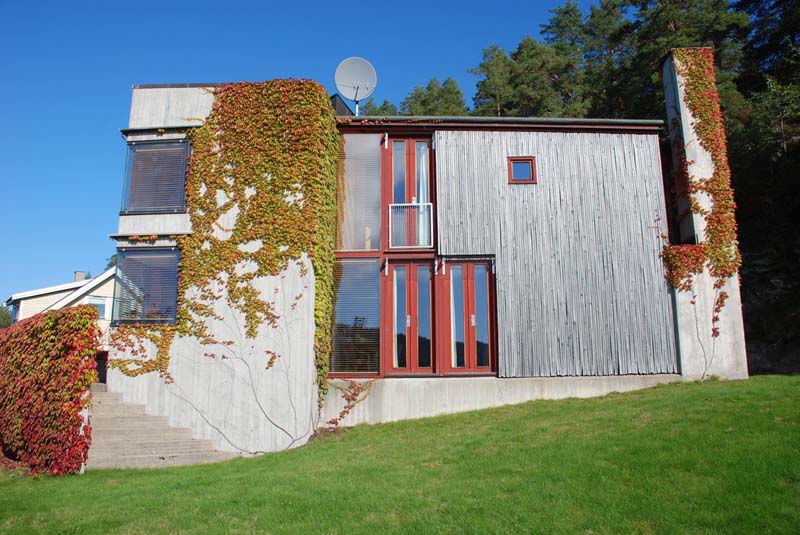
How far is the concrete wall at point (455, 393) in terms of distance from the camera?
503 inches

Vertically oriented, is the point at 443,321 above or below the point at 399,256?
below

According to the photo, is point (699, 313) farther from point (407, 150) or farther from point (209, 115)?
point (209, 115)

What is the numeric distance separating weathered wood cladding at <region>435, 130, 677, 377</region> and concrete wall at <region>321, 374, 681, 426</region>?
0.25m

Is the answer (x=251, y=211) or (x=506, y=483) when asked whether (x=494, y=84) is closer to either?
(x=251, y=211)

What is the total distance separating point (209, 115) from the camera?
43.7ft

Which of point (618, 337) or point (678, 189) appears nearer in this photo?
point (618, 337)

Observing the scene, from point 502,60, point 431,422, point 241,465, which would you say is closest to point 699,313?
point 431,422

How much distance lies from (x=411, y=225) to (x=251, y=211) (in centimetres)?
380

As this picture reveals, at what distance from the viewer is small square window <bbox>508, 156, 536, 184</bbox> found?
13961mm

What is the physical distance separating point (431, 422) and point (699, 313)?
6.76 m

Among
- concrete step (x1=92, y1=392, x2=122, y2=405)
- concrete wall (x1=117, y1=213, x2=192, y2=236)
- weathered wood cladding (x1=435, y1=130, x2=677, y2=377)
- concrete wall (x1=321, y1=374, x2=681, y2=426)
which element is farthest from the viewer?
weathered wood cladding (x1=435, y1=130, x2=677, y2=377)

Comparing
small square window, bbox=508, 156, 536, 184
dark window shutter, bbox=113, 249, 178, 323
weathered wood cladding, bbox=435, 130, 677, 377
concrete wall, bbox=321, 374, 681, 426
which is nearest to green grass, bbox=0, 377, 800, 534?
concrete wall, bbox=321, 374, 681, 426

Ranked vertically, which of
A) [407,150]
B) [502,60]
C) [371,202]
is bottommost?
[371,202]

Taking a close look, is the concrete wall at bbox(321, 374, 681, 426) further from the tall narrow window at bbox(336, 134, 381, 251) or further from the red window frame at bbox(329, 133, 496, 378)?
the tall narrow window at bbox(336, 134, 381, 251)
